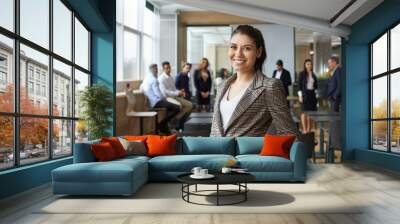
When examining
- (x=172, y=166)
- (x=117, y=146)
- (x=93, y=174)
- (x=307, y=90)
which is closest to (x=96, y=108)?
(x=117, y=146)

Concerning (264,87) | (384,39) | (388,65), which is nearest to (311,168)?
(264,87)

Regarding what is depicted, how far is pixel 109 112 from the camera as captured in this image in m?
8.64

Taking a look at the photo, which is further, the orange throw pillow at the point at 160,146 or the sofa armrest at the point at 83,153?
the orange throw pillow at the point at 160,146

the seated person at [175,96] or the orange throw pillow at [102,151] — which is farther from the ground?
the seated person at [175,96]

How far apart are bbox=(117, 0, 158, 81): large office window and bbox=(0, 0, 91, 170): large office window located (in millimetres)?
3732

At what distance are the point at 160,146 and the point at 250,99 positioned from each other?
5.60ft

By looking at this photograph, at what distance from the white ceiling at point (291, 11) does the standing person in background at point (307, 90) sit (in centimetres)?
192

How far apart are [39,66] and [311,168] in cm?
491

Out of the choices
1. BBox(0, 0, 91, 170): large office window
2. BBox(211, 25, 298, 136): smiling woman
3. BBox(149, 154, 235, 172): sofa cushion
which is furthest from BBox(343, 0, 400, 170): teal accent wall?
BBox(0, 0, 91, 170): large office window

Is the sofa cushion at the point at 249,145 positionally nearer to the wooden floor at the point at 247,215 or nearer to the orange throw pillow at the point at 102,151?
the wooden floor at the point at 247,215

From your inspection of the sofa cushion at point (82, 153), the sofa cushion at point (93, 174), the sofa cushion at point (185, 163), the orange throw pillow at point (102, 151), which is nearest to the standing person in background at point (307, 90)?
the sofa cushion at point (185, 163)

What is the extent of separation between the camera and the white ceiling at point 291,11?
877 centimetres

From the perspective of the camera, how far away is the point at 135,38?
13594 mm

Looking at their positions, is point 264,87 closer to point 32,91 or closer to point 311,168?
point 311,168
